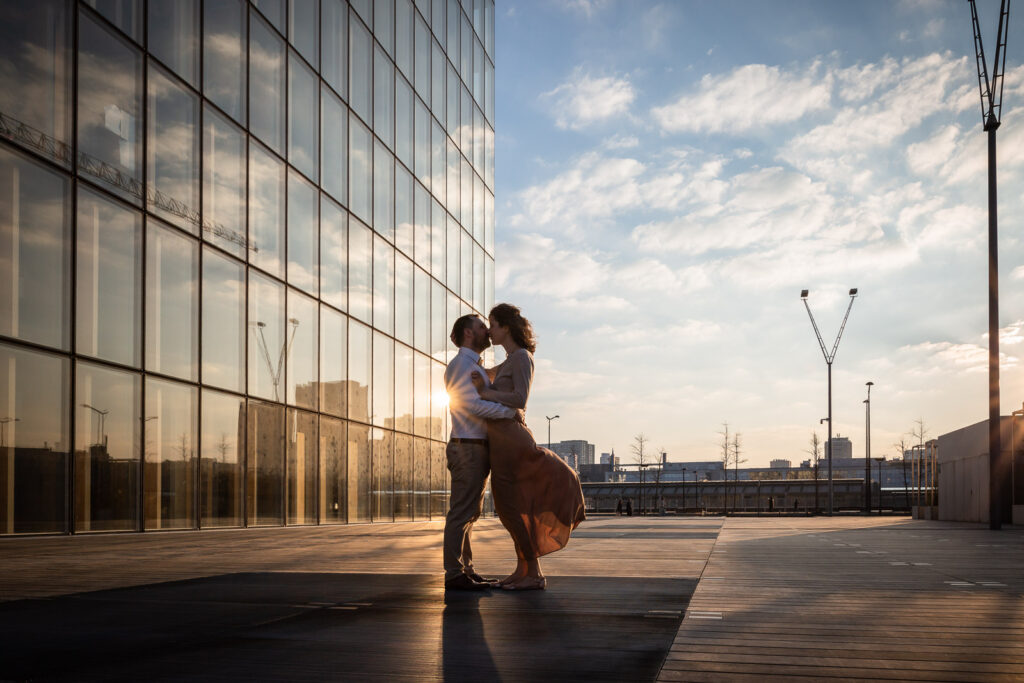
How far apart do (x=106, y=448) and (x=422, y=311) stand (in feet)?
49.3

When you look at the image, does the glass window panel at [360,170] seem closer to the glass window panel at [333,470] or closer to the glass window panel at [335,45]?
the glass window panel at [335,45]

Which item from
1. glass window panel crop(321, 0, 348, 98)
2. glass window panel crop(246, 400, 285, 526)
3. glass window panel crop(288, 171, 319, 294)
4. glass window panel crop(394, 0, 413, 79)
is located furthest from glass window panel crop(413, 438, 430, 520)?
glass window panel crop(394, 0, 413, 79)

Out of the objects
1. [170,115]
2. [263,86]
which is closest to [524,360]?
[170,115]

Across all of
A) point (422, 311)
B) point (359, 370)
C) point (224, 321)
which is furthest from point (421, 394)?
point (224, 321)

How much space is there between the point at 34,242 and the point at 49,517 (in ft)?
11.2

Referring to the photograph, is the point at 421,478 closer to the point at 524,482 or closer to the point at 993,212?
the point at 993,212

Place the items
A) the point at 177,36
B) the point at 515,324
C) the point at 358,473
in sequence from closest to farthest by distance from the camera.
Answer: the point at 515,324
the point at 177,36
the point at 358,473

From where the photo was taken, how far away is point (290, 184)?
19.0 metres

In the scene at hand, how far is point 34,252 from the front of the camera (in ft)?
38.4

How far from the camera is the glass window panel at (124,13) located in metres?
13.1

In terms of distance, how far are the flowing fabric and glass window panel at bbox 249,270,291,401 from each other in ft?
38.1

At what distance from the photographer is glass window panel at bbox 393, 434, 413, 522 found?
25016mm

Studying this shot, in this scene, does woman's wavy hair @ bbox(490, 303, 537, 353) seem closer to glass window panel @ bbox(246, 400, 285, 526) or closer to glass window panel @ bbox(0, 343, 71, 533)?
glass window panel @ bbox(0, 343, 71, 533)

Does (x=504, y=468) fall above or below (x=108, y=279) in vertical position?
below
